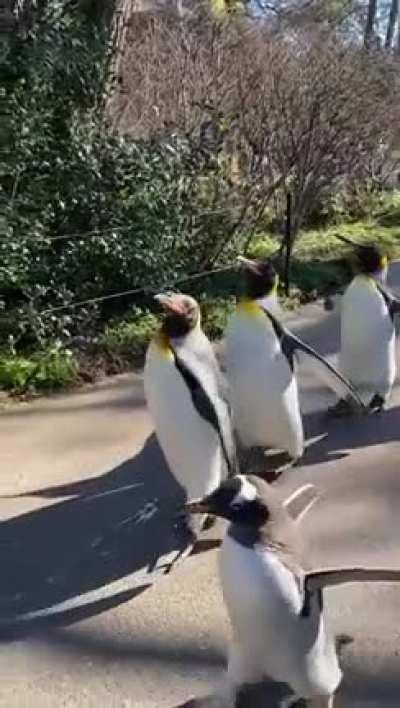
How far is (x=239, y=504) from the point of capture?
2.60m

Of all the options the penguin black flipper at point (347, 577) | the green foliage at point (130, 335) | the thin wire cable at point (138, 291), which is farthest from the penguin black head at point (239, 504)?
the green foliage at point (130, 335)

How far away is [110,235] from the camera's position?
697 cm

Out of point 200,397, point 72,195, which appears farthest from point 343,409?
point 72,195

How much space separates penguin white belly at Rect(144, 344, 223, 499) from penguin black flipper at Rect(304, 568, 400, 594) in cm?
135

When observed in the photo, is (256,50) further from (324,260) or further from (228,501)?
(228,501)

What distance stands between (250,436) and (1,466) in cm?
121

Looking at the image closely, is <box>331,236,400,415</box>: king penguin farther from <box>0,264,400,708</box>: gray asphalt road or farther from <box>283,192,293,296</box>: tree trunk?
<box>283,192,293,296</box>: tree trunk

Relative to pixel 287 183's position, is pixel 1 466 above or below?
below

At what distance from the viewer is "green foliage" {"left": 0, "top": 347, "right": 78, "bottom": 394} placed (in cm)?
605

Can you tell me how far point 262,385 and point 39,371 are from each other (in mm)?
2133

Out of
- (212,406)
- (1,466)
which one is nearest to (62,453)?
(1,466)

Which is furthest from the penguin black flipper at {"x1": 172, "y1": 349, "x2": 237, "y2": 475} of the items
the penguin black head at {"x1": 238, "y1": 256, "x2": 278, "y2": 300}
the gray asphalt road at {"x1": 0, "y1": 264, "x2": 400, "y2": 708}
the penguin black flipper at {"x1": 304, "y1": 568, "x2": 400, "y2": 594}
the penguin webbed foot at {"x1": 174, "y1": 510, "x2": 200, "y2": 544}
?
the penguin black flipper at {"x1": 304, "y1": 568, "x2": 400, "y2": 594}

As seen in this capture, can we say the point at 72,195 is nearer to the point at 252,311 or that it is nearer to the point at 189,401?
the point at 252,311

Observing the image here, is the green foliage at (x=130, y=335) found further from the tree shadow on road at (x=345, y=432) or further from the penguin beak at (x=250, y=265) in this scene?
the penguin beak at (x=250, y=265)
